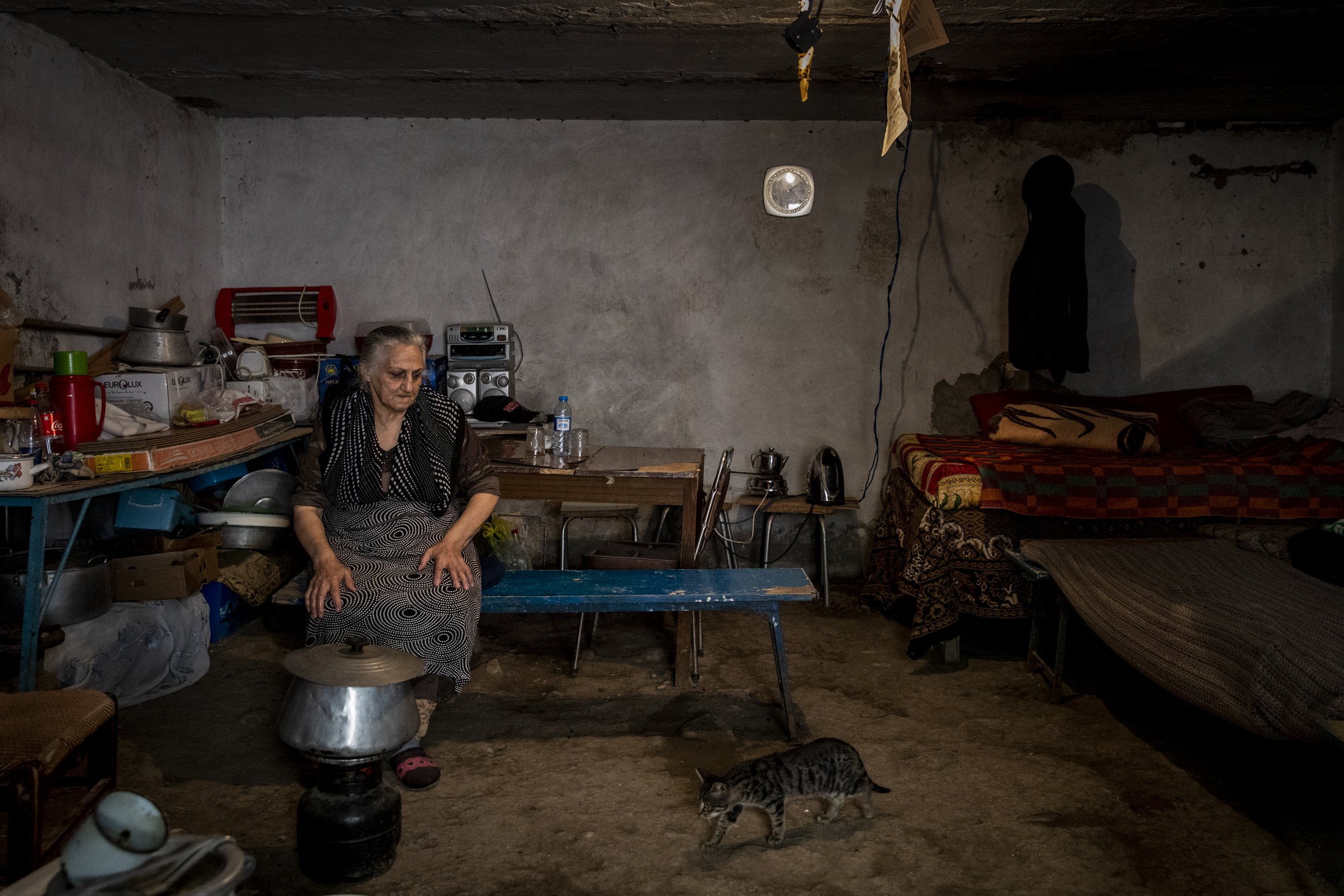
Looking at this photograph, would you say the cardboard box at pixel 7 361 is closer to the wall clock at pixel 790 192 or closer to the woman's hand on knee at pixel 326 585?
the woman's hand on knee at pixel 326 585

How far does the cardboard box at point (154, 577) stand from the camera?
139 inches

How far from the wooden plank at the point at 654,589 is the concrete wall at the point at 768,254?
6.68 ft

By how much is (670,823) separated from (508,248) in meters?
3.78

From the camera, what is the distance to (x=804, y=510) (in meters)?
4.95

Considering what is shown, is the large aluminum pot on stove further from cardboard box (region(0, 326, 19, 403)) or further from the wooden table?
cardboard box (region(0, 326, 19, 403))

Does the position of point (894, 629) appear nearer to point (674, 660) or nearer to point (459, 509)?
point (674, 660)

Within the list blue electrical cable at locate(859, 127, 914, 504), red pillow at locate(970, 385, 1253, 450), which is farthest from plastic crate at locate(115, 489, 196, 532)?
red pillow at locate(970, 385, 1253, 450)

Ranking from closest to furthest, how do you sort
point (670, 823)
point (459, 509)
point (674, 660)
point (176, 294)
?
point (670, 823) < point (459, 509) < point (674, 660) < point (176, 294)

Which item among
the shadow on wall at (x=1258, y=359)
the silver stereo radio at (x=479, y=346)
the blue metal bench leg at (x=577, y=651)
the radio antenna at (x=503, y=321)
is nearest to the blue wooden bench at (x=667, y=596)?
the blue metal bench leg at (x=577, y=651)

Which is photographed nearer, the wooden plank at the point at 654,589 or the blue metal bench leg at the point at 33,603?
the blue metal bench leg at the point at 33,603

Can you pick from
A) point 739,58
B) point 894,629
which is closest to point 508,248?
point 739,58

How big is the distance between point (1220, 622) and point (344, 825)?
2.63 metres

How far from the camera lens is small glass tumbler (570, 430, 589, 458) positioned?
161 inches

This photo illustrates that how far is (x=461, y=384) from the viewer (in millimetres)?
5094
